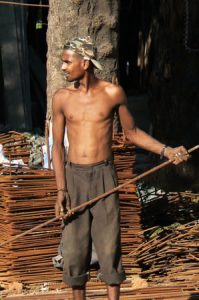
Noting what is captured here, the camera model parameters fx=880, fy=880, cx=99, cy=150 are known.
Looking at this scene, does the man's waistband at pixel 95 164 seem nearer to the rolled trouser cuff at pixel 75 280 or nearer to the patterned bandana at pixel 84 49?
the patterned bandana at pixel 84 49

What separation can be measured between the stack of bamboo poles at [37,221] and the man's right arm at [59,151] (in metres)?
1.14

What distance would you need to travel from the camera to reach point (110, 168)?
5.67 metres

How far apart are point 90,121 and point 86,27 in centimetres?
227

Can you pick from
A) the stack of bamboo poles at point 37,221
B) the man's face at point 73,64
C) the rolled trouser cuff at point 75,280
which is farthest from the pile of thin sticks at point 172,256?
the man's face at point 73,64

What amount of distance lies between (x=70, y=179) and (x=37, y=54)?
8.48 m

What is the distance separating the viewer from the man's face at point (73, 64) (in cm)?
560

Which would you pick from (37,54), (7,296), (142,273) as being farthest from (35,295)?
(37,54)

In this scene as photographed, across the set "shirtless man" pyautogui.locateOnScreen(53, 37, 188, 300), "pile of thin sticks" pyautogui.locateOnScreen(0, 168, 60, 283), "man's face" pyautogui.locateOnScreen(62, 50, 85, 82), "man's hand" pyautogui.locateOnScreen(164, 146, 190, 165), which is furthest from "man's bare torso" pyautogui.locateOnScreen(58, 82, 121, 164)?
"pile of thin sticks" pyautogui.locateOnScreen(0, 168, 60, 283)

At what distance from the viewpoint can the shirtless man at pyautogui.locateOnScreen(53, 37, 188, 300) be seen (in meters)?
5.62

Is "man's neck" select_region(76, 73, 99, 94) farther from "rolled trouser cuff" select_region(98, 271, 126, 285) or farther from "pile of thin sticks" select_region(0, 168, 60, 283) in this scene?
"pile of thin sticks" select_region(0, 168, 60, 283)

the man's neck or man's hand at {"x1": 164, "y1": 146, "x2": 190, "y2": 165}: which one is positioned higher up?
the man's neck

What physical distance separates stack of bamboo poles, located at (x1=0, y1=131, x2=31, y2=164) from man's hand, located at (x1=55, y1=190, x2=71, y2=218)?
238 cm

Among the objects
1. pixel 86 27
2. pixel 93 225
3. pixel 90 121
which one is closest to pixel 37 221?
pixel 93 225

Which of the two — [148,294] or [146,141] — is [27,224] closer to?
[148,294]
